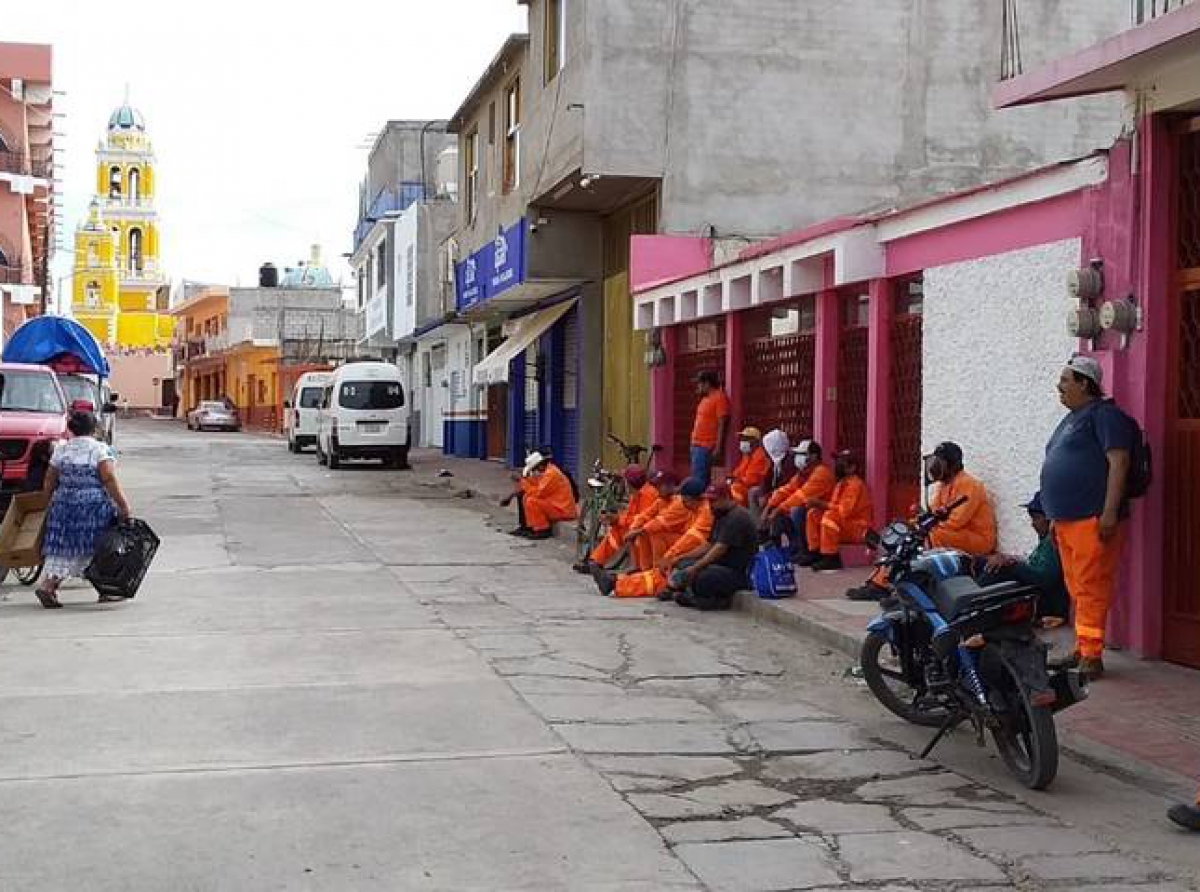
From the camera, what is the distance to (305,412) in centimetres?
3869

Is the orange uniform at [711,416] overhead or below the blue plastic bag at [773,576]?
overhead

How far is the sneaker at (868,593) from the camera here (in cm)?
1118

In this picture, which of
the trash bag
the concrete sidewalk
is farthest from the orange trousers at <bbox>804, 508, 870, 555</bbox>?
the trash bag

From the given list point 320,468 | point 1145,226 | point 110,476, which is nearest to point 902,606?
point 1145,226

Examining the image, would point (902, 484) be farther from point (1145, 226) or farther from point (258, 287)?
point (258, 287)

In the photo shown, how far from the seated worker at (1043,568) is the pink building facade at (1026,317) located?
1.35ft

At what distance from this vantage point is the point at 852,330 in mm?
13953

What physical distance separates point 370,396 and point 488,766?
1000 inches

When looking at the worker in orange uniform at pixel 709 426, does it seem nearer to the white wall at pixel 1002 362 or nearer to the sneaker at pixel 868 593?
the white wall at pixel 1002 362

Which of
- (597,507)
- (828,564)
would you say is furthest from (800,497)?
(597,507)

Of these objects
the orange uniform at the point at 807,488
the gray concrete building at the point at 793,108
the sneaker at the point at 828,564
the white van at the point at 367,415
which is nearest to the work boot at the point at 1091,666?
the sneaker at the point at 828,564

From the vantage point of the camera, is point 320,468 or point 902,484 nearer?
point 902,484

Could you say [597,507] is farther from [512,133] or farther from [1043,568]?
[512,133]

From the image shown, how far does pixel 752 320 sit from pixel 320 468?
17.6 meters
